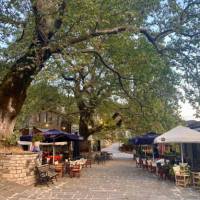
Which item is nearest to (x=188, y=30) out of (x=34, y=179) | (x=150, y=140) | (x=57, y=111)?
(x=150, y=140)

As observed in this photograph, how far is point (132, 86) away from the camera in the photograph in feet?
62.3

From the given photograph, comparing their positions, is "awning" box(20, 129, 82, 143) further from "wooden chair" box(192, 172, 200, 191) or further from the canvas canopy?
"wooden chair" box(192, 172, 200, 191)

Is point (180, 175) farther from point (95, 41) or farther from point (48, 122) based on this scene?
point (48, 122)

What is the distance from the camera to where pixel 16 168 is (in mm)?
11859

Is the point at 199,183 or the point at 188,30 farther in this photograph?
the point at 188,30

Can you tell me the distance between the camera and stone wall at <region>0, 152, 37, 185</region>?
462 inches

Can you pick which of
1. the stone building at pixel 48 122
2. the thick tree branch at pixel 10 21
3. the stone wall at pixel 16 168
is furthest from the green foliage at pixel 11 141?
the stone building at pixel 48 122

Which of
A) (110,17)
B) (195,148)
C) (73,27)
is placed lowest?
(195,148)

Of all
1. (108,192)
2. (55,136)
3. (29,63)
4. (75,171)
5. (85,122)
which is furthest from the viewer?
(85,122)

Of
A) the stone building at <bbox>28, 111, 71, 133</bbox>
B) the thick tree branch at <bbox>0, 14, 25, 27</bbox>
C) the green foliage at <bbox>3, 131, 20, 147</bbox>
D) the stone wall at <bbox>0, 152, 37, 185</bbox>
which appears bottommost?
the stone wall at <bbox>0, 152, 37, 185</bbox>

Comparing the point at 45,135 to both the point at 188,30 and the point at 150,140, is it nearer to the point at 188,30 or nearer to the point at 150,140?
the point at 150,140

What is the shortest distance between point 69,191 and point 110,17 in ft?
26.1

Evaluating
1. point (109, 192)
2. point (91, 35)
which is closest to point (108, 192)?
point (109, 192)

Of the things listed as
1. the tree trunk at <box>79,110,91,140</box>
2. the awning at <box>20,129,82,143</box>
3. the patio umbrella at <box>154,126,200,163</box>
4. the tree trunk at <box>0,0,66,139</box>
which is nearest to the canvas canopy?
the patio umbrella at <box>154,126,200,163</box>
